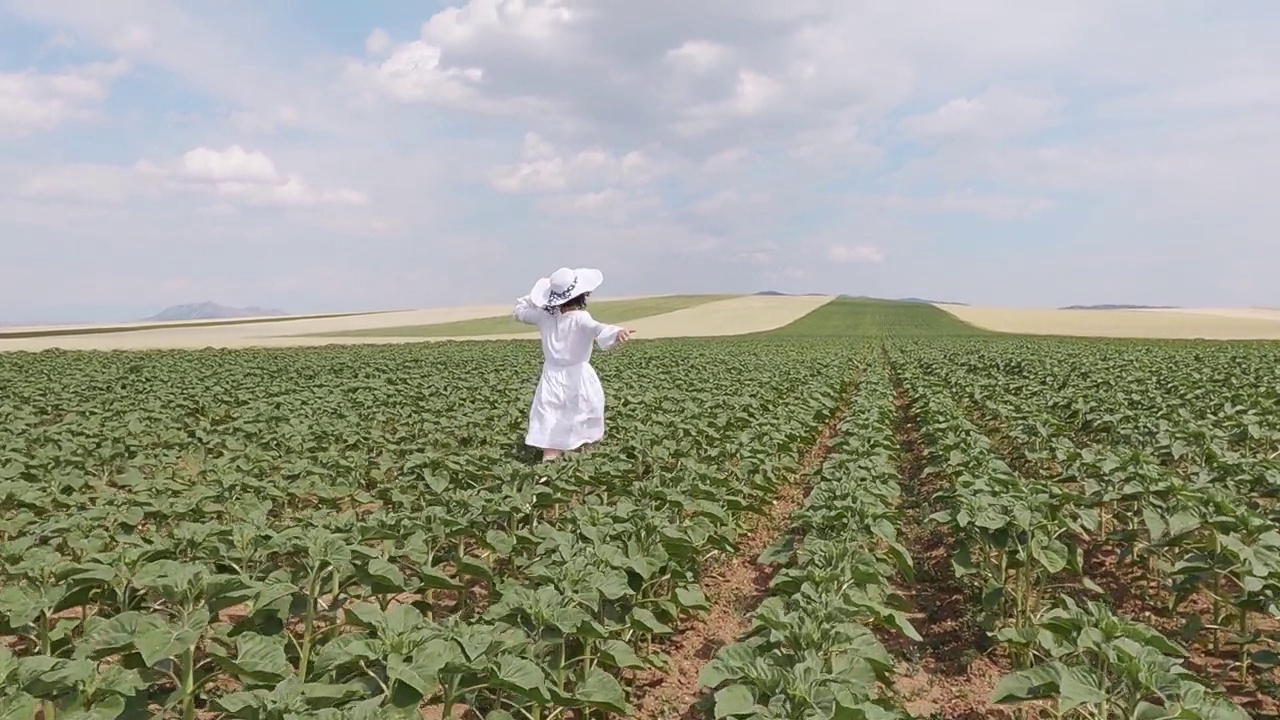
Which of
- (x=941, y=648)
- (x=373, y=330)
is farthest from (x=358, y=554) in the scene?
(x=373, y=330)

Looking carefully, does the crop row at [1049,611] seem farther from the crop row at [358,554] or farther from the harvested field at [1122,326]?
the harvested field at [1122,326]

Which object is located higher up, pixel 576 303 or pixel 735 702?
pixel 576 303

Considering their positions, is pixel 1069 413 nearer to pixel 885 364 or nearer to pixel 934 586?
pixel 934 586

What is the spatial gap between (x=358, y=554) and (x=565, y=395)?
17.4ft

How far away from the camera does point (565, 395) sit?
9.89 m

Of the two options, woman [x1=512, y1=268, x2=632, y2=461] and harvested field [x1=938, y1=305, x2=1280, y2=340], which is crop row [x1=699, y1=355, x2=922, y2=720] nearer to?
woman [x1=512, y1=268, x2=632, y2=461]

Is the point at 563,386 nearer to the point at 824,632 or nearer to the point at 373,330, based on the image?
the point at 824,632

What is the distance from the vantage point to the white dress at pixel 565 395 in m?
9.84

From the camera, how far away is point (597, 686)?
12.2ft

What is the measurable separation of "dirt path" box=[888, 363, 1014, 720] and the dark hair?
184 inches

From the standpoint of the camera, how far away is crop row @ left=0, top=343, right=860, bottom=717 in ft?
11.3

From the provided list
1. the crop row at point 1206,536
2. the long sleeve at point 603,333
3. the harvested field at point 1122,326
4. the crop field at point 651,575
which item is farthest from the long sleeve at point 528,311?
the harvested field at point 1122,326

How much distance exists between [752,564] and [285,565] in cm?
411

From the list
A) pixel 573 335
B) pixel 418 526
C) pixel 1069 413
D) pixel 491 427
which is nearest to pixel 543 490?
pixel 418 526
